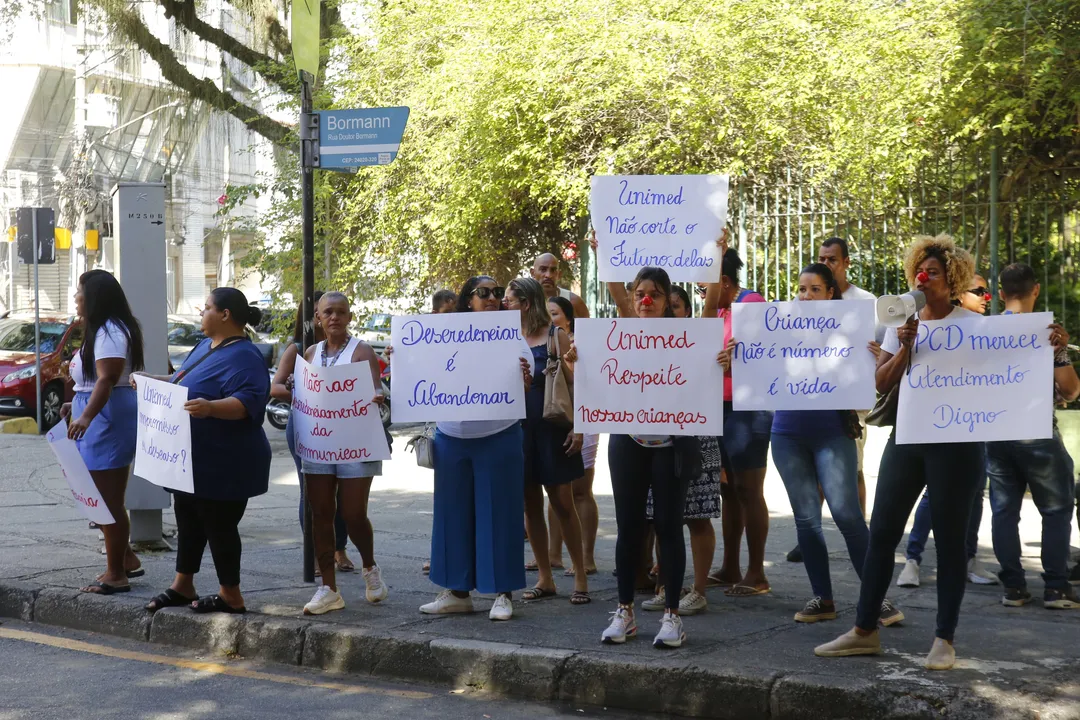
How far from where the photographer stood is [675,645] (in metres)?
5.38

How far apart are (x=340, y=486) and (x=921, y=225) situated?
264 inches

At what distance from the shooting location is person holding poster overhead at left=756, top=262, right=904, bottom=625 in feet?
19.0

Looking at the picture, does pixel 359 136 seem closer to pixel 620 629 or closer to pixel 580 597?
pixel 580 597

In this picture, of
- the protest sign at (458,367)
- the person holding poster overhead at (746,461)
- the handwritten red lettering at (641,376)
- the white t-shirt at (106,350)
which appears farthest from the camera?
the white t-shirt at (106,350)

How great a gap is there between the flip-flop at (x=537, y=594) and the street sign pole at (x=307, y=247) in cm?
126

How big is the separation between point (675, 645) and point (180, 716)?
2096 mm

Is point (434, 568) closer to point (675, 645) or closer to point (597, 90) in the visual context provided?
point (675, 645)

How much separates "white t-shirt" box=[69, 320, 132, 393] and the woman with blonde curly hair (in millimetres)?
4152

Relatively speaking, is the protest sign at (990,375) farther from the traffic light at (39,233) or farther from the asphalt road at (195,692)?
the traffic light at (39,233)

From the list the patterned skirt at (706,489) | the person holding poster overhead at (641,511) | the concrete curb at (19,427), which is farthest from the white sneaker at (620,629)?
the concrete curb at (19,427)

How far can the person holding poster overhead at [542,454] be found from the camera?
21.6ft

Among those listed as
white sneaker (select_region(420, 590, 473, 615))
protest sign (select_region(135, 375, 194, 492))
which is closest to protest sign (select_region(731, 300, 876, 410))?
white sneaker (select_region(420, 590, 473, 615))

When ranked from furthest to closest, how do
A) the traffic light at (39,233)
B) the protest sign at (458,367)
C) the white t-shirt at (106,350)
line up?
the traffic light at (39,233), the white t-shirt at (106,350), the protest sign at (458,367)

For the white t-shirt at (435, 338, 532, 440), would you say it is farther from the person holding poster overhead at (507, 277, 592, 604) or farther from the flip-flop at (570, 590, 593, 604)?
the flip-flop at (570, 590, 593, 604)
